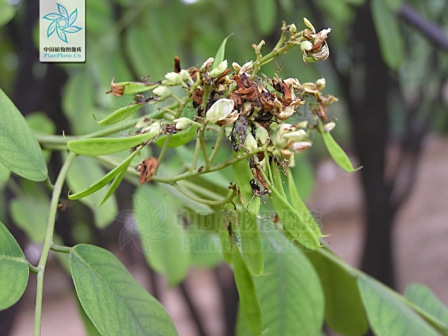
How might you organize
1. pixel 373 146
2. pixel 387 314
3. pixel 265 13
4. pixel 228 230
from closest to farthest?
1. pixel 228 230
2. pixel 387 314
3. pixel 265 13
4. pixel 373 146

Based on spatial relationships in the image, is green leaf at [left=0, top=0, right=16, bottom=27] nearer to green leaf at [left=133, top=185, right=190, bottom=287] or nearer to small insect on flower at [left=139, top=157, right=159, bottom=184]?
green leaf at [left=133, top=185, right=190, bottom=287]

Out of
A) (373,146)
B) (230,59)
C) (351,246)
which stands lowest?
(351,246)

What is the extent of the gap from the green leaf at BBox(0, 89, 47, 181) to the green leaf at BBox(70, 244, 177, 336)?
83mm

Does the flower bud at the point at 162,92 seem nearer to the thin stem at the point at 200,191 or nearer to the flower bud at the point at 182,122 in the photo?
the flower bud at the point at 182,122

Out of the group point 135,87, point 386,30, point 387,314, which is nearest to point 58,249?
point 135,87

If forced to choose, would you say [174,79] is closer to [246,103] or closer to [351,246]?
[246,103]

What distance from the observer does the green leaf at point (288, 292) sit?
1.97 ft

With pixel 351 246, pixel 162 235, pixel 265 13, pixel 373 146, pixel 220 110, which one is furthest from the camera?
pixel 351 246

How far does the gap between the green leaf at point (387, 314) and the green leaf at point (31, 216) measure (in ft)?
1.69

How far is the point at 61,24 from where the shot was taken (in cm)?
72

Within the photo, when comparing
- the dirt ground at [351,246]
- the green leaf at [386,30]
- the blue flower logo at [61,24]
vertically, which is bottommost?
the dirt ground at [351,246]

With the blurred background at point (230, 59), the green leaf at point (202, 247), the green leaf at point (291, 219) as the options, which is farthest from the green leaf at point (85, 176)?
the green leaf at point (291, 219)

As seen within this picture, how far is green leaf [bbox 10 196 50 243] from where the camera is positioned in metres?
0.89

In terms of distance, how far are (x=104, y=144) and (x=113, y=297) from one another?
0.42 ft
